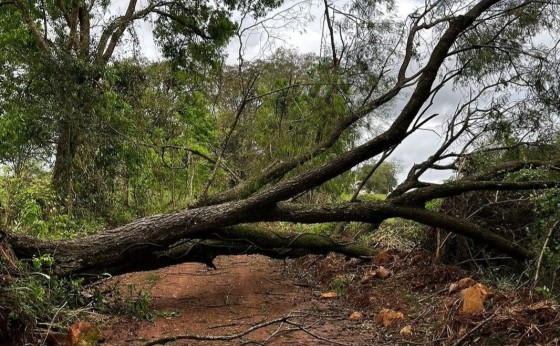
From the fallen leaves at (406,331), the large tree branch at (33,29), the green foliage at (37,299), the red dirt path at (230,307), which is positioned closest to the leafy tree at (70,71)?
the large tree branch at (33,29)

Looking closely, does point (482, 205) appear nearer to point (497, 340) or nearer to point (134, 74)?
point (497, 340)

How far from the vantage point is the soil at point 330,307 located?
3.39 metres

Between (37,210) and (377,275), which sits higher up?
(37,210)

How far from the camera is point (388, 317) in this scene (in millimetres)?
4664

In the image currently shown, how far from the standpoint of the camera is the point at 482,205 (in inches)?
239

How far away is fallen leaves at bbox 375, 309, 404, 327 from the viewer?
4.61m

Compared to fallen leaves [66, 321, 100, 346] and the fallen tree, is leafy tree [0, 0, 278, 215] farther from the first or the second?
fallen leaves [66, 321, 100, 346]

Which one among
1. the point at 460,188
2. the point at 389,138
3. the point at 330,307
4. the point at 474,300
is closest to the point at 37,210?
the point at 330,307

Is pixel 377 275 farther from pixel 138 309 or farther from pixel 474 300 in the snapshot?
pixel 138 309

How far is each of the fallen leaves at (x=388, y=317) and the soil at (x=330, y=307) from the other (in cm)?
3

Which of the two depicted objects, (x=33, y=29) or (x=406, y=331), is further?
(x=33, y=29)

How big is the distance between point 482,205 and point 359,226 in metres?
3.48

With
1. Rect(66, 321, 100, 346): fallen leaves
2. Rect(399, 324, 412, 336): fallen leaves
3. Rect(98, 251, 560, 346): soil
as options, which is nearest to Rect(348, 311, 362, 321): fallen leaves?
Rect(98, 251, 560, 346): soil

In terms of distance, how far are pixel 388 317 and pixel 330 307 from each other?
106cm
